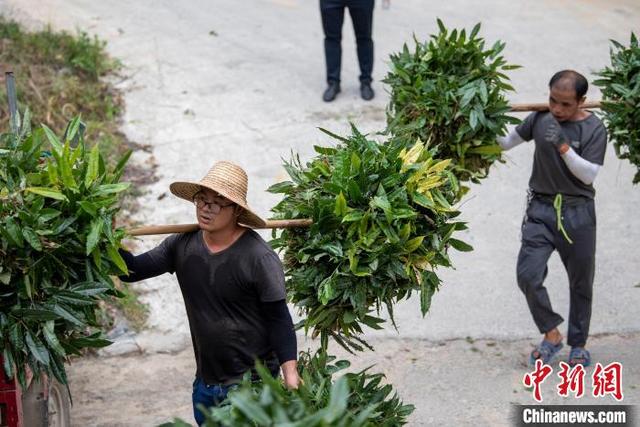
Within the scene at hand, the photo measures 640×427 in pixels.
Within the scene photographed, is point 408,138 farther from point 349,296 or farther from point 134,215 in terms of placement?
point 134,215

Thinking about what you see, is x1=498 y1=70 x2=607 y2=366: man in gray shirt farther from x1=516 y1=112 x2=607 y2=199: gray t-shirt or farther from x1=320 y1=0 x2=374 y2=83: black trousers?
x1=320 y1=0 x2=374 y2=83: black trousers

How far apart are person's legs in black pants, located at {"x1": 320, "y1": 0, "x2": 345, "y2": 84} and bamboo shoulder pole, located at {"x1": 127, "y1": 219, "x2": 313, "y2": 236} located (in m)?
4.80

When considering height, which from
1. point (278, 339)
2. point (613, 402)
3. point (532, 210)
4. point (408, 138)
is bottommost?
point (613, 402)

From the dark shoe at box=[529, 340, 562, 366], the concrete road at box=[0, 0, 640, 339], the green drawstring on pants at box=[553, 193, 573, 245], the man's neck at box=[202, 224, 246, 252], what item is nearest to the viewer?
the man's neck at box=[202, 224, 246, 252]

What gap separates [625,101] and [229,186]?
2.85 meters

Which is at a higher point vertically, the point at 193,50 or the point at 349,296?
the point at 193,50

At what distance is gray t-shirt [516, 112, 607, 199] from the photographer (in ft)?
19.9

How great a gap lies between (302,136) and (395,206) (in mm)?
4514

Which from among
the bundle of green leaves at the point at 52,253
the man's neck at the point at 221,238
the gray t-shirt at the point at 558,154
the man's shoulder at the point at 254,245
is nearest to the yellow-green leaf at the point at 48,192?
the bundle of green leaves at the point at 52,253

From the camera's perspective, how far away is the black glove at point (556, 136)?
19.6 ft

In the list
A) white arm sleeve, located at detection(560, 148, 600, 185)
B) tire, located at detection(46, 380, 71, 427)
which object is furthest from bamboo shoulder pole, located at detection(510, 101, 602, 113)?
tire, located at detection(46, 380, 71, 427)

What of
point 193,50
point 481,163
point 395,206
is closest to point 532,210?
point 481,163

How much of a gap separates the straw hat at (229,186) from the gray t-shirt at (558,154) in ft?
7.24

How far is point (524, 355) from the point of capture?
22.4 ft
